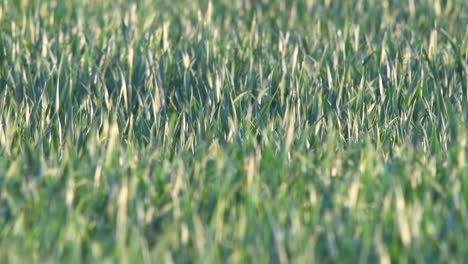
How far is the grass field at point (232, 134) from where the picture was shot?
222 centimetres

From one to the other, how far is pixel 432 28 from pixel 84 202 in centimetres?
250

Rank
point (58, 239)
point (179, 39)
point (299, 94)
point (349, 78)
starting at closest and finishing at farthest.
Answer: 1. point (58, 239)
2. point (299, 94)
3. point (349, 78)
4. point (179, 39)

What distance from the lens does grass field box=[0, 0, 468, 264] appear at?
2225 millimetres

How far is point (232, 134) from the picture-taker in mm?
2895

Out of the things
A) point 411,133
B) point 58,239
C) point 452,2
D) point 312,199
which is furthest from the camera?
point 452,2

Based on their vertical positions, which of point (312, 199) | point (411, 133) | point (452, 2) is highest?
point (312, 199)

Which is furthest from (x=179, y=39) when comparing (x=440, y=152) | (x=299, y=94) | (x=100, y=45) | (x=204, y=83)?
(x=440, y=152)

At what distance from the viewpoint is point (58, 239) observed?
2.19 m

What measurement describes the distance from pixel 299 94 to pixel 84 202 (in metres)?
1.21

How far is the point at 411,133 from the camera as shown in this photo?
3.06 metres

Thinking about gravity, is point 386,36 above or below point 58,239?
below

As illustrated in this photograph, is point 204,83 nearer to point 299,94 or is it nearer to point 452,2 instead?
point 299,94

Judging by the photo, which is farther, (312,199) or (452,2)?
(452,2)

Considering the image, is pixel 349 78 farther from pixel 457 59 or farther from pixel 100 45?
pixel 100 45
